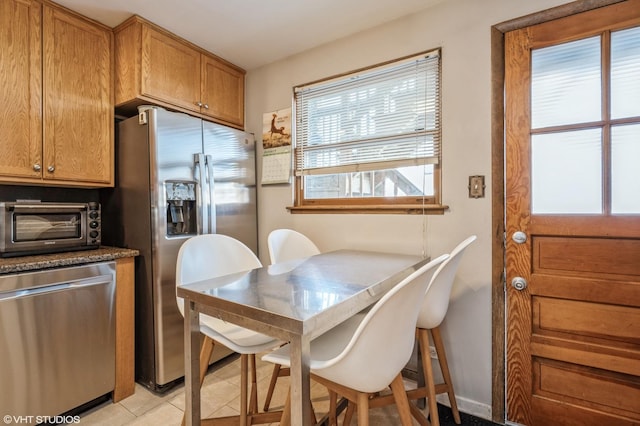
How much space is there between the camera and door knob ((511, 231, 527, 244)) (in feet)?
5.38

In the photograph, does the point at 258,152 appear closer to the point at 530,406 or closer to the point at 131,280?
the point at 131,280

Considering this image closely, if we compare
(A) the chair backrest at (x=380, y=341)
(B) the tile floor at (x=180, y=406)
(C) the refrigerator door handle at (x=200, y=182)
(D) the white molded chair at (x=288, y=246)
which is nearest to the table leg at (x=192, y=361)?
(A) the chair backrest at (x=380, y=341)

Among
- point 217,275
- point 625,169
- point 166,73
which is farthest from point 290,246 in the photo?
point 625,169

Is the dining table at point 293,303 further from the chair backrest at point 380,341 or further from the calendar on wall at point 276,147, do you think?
the calendar on wall at point 276,147

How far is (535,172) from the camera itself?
1.63m

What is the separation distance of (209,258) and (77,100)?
54.3 inches

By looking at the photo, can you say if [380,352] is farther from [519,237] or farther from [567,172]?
[567,172]

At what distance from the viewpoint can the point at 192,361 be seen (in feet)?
3.72

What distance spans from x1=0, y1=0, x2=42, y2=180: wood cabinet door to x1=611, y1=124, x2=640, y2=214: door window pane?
306cm

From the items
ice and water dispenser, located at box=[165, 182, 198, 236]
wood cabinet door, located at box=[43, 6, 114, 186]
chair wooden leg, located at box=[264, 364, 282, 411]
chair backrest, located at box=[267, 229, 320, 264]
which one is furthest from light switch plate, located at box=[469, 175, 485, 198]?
wood cabinet door, located at box=[43, 6, 114, 186]

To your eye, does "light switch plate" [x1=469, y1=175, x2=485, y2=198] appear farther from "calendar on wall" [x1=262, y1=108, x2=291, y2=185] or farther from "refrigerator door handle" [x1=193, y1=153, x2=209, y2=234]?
"refrigerator door handle" [x1=193, y1=153, x2=209, y2=234]

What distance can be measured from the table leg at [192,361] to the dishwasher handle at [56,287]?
1.04m

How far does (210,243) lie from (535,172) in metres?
1.79

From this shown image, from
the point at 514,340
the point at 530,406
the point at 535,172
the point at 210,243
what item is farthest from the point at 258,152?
the point at 530,406
